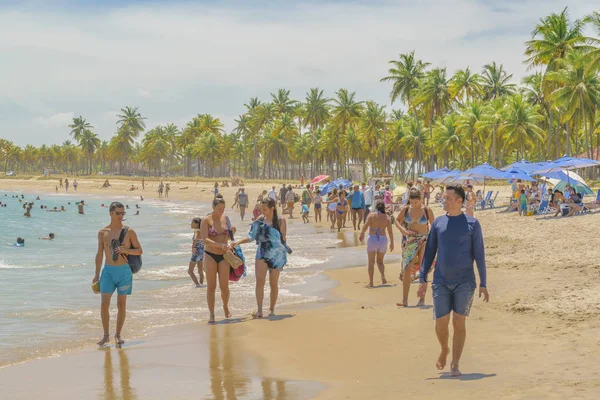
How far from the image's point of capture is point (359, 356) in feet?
21.0

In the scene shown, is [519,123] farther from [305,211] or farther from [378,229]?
[378,229]

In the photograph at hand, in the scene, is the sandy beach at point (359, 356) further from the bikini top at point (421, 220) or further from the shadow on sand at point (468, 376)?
the bikini top at point (421, 220)

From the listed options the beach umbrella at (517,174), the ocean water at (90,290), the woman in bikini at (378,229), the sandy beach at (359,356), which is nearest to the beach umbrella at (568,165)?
the beach umbrella at (517,174)

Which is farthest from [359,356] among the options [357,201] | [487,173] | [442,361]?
[487,173]

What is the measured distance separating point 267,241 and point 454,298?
10.8 feet

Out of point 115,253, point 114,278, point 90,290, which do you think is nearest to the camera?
point 115,253

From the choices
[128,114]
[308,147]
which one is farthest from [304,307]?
[128,114]

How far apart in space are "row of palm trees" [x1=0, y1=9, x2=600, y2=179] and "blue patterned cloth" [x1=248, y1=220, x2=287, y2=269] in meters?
33.3

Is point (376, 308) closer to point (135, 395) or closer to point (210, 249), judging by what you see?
point (210, 249)

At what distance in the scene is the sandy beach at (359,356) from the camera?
5.30m

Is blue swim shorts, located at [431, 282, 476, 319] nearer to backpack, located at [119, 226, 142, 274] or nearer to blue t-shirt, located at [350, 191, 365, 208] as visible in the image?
backpack, located at [119, 226, 142, 274]

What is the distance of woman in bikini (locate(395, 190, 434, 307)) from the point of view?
872cm

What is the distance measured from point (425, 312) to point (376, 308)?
0.80 meters

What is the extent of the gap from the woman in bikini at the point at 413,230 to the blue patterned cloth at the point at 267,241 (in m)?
1.57
